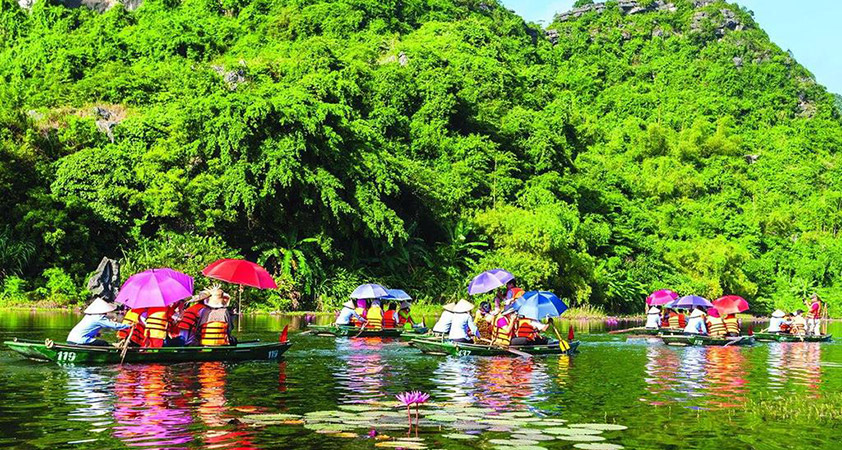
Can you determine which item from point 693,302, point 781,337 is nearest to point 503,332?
point 693,302

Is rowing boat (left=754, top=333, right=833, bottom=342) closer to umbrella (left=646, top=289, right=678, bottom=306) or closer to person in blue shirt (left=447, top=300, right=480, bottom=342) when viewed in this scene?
umbrella (left=646, top=289, right=678, bottom=306)

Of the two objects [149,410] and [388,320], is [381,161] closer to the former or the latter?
[388,320]

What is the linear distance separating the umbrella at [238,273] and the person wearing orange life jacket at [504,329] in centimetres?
513

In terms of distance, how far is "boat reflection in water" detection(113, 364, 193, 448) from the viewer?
392 inches

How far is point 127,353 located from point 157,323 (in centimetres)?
88

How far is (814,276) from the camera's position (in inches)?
2625

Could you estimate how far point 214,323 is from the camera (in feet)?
59.0

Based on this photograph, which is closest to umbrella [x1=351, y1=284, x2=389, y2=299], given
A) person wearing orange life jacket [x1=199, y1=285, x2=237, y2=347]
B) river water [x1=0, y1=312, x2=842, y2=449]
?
river water [x1=0, y1=312, x2=842, y2=449]

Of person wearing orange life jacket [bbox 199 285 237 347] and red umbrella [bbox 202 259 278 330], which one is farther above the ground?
red umbrella [bbox 202 259 278 330]

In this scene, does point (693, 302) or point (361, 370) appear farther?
point (693, 302)

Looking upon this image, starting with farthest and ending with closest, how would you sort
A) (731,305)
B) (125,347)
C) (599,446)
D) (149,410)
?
(731,305), (125,347), (149,410), (599,446)

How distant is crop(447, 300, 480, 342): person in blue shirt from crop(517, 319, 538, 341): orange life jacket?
100cm

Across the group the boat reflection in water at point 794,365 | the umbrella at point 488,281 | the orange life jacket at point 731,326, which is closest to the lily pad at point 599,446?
the boat reflection in water at point 794,365

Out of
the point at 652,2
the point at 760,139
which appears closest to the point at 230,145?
the point at 760,139
